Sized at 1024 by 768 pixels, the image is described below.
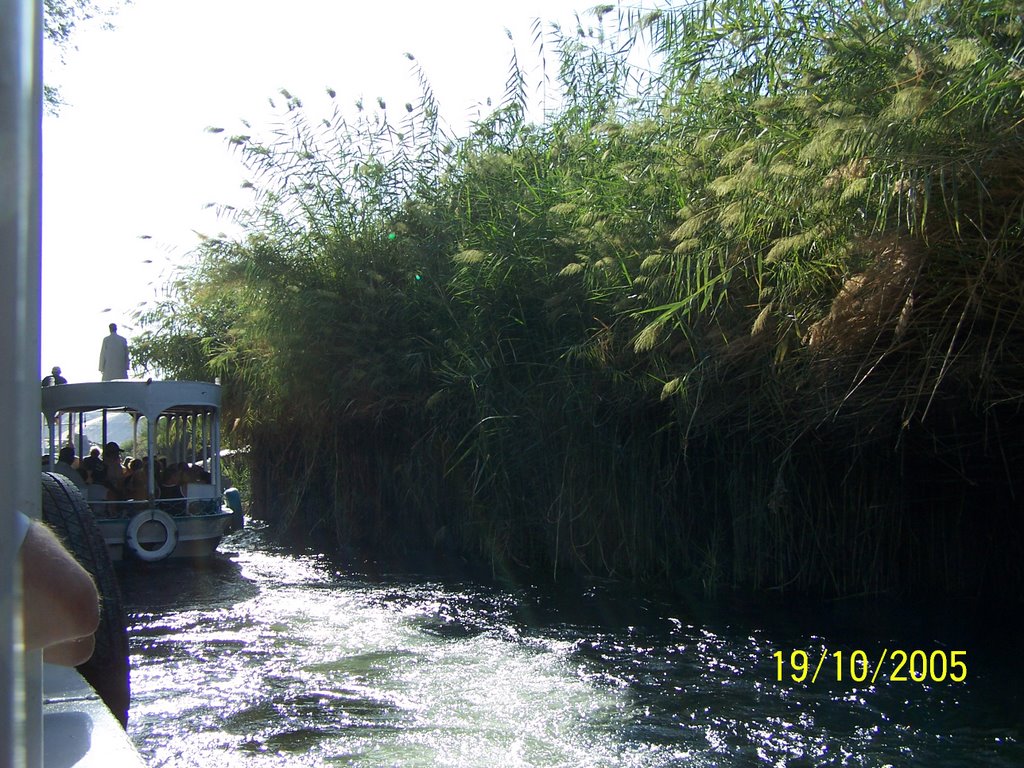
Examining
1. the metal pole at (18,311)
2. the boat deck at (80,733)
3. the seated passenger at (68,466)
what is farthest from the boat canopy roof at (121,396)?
the metal pole at (18,311)

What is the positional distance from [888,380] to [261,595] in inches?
241

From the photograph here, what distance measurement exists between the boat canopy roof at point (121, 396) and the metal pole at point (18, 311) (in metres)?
10.6

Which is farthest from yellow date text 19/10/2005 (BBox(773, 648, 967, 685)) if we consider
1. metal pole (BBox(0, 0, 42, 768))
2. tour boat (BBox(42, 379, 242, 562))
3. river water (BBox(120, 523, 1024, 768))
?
tour boat (BBox(42, 379, 242, 562))

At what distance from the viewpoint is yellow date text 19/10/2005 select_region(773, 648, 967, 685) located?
573cm

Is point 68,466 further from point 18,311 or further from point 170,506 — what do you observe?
point 18,311

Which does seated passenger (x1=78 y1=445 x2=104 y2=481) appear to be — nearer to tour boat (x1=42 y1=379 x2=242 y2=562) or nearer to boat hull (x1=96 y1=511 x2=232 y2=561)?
tour boat (x1=42 y1=379 x2=242 y2=562)

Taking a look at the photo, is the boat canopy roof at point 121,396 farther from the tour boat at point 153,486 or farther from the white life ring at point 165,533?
the white life ring at point 165,533

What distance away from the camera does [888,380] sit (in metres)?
5.75

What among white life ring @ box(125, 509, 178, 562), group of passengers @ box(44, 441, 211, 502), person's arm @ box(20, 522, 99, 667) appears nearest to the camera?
person's arm @ box(20, 522, 99, 667)

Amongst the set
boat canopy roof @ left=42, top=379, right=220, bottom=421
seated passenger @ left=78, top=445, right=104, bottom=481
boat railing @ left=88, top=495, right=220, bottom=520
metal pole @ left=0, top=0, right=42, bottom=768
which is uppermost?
boat canopy roof @ left=42, top=379, right=220, bottom=421

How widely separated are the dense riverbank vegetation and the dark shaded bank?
3 cm

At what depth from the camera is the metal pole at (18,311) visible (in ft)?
3.31

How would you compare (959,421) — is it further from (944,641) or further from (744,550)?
(744,550)

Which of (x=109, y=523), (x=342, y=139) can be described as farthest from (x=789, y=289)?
(x=109, y=523)
